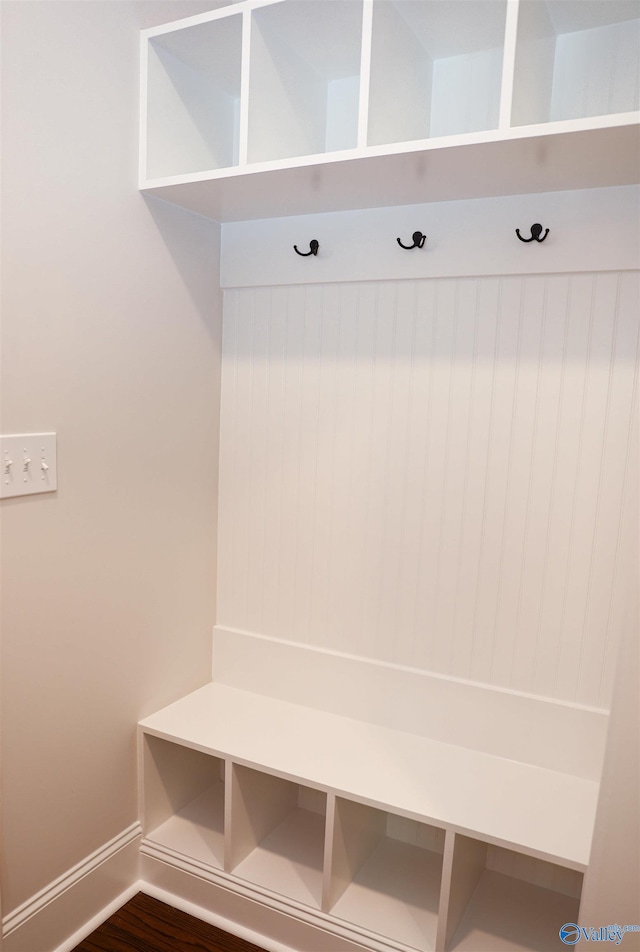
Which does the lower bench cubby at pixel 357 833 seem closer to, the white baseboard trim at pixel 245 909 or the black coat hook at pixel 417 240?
the white baseboard trim at pixel 245 909

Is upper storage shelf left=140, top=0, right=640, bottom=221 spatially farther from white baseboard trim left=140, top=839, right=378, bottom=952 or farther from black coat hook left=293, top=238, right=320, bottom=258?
white baseboard trim left=140, top=839, right=378, bottom=952

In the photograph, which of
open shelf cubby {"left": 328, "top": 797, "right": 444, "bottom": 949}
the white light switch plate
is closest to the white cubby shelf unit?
open shelf cubby {"left": 328, "top": 797, "right": 444, "bottom": 949}

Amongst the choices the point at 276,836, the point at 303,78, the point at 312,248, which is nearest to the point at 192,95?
the point at 303,78

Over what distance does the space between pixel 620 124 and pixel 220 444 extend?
51.1 inches

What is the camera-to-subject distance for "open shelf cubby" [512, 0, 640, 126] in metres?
1.41

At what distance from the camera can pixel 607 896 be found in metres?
1.24

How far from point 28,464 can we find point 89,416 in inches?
8.2

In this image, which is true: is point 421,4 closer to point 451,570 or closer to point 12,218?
point 12,218

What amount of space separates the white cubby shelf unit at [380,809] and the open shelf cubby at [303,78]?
4.45 feet

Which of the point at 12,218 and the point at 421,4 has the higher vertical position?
the point at 421,4

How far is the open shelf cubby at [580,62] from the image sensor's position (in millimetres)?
1414

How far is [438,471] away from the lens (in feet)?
5.85

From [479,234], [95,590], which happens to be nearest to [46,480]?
[95,590]

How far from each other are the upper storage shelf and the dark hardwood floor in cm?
183
